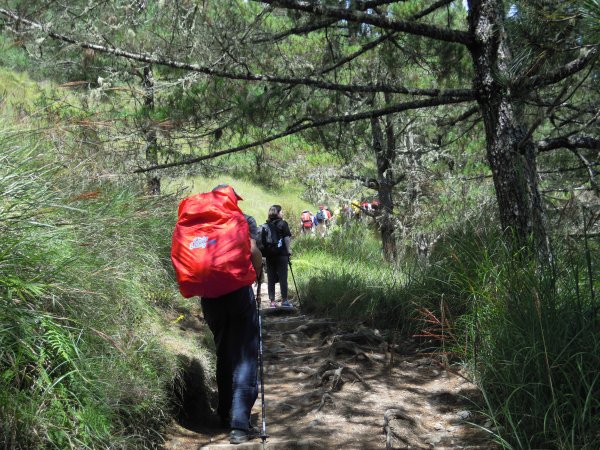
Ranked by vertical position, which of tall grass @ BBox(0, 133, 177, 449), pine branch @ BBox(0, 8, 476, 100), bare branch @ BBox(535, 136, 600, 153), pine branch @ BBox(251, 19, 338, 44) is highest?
pine branch @ BBox(251, 19, 338, 44)

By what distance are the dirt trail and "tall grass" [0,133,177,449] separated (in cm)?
58

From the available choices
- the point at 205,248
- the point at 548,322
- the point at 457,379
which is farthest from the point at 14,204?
the point at 457,379

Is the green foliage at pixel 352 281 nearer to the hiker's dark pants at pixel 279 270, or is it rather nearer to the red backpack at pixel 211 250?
the hiker's dark pants at pixel 279 270

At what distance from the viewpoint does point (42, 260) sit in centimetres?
351

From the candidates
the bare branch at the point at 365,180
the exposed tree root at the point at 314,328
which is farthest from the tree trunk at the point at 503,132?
the bare branch at the point at 365,180

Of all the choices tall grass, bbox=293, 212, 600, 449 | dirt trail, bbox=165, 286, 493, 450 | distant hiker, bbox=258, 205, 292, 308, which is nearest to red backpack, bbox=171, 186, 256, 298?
dirt trail, bbox=165, 286, 493, 450

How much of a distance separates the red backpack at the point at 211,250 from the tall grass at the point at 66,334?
0.49 metres

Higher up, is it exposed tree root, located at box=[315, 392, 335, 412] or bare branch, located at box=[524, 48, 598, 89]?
bare branch, located at box=[524, 48, 598, 89]

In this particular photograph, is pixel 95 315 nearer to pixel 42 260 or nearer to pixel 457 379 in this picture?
pixel 42 260

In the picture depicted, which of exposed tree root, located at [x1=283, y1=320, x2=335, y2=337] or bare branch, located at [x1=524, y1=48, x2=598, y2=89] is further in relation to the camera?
exposed tree root, located at [x1=283, y1=320, x2=335, y2=337]

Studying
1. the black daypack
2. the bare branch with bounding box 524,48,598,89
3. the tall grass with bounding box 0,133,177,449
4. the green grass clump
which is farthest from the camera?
the black daypack

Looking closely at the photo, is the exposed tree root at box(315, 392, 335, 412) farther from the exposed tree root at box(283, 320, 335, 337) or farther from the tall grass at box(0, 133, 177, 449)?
the exposed tree root at box(283, 320, 335, 337)

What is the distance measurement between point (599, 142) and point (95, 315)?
425 centimetres

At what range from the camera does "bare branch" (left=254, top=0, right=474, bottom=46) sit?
4.97 meters
